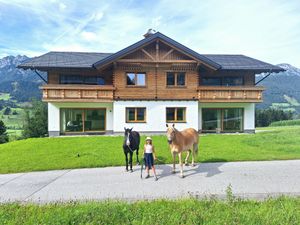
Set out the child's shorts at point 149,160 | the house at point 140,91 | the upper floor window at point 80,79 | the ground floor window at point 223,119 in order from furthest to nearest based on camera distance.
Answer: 1. the ground floor window at point 223,119
2. the upper floor window at point 80,79
3. the house at point 140,91
4. the child's shorts at point 149,160

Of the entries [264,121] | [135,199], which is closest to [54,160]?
[135,199]

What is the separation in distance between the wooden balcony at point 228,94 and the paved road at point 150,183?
11135 millimetres

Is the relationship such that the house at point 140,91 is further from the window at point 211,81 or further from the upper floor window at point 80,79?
the window at point 211,81

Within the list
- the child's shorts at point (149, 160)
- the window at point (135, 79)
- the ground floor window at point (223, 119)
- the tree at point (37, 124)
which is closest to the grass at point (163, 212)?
the child's shorts at point (149, 160)

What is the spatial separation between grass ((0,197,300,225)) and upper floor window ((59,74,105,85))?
16.7 m

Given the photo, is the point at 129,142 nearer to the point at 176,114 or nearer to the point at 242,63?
the point at 176,114

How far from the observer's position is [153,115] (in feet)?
64.7

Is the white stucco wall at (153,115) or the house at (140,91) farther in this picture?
the white stucco wall at (153,115)

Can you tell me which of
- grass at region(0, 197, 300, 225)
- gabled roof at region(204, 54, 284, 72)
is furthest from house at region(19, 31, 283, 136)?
grass at region(0, 197, 300, 225)

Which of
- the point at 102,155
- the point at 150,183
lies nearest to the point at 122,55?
the point at 102,155

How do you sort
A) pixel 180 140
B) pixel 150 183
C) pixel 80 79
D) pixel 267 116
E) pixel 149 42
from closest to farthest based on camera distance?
pixel 150 183 < pixel 180 140 < pixel 149 42 < pixel 80 79 < pixel 267 116

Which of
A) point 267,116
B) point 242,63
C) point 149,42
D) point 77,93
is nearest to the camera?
point 77,93

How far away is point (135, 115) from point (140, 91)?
221 centimetres

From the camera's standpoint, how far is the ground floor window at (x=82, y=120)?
20.2 meters
